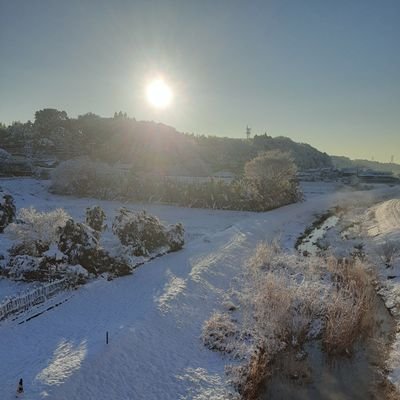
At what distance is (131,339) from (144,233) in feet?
36.4

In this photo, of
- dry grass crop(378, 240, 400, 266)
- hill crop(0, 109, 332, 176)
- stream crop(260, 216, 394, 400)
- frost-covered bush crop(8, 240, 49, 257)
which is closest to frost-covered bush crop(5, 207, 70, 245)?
frost-covered bush crop(8, 240, 49, 257)

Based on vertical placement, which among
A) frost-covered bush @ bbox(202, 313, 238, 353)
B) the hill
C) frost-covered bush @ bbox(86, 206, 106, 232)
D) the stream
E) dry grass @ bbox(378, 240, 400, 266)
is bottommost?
the stream

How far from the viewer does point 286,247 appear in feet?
88.6

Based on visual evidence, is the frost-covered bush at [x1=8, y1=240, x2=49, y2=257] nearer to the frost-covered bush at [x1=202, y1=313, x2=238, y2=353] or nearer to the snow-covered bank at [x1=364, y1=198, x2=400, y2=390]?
the frost-covered bush at [x1=202, y1=313, x2=238, y2=353]

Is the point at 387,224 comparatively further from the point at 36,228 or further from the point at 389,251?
the point at 36,228

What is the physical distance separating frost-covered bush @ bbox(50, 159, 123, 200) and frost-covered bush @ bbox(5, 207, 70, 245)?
2866cm

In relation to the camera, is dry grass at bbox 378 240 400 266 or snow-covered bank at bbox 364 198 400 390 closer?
snow-covered bank at bbox 364 198 400 390

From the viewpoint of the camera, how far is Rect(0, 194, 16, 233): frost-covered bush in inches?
1014

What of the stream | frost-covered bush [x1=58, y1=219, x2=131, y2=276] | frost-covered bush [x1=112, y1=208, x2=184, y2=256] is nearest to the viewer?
the stream

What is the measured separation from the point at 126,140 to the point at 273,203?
52.8 metres

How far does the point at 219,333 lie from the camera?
516 inches

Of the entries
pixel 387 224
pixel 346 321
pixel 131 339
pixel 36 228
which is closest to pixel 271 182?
pixel 387 224

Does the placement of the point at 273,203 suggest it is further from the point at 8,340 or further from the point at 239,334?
the point at 8,340

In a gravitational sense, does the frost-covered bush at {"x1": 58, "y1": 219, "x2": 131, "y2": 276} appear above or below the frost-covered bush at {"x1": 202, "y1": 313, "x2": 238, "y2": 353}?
above
